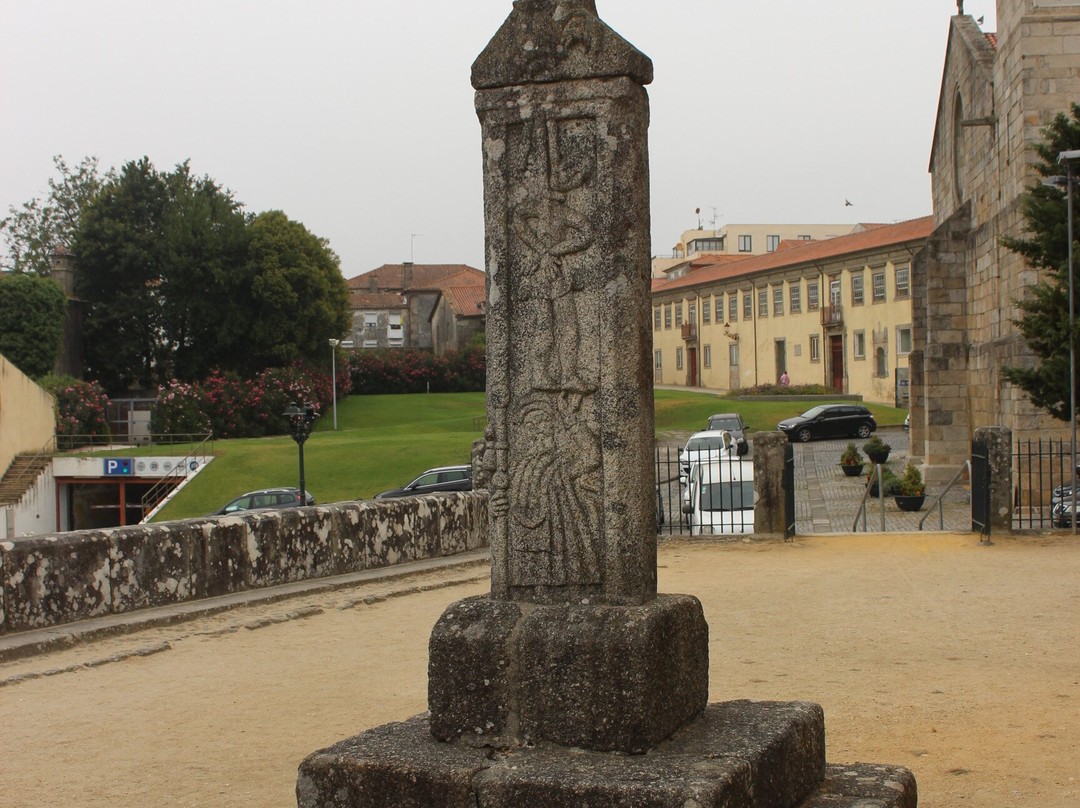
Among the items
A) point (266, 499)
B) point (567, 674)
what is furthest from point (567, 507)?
point (266, 499)

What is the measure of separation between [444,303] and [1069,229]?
2435 inches

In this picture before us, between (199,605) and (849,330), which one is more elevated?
(849,330)

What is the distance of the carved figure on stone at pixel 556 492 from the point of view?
172 inches

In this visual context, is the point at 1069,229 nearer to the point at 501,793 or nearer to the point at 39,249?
the point at 501,793

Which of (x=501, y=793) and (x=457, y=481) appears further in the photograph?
(x=457, y=481)

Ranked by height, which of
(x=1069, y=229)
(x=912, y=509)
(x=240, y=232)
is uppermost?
(x=240, y=232)

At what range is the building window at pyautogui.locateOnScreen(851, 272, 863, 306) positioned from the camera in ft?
169

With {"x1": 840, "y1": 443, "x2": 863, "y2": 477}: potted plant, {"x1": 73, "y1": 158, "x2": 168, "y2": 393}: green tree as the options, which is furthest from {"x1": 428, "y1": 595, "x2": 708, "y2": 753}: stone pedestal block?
{"x1": 73, "y1": 158, "x2": 168, "y2": 393}: green tree

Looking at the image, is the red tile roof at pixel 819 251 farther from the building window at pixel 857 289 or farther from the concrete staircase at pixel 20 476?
the concrete staircase at pixel 20 476

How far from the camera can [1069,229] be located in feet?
56.2

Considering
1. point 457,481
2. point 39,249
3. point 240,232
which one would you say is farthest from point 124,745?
point 39,249

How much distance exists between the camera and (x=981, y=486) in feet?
50.9

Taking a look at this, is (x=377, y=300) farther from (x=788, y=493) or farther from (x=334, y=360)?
(x=788, y=493)

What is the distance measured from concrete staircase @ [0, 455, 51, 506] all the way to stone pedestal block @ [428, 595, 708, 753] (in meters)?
34.0
